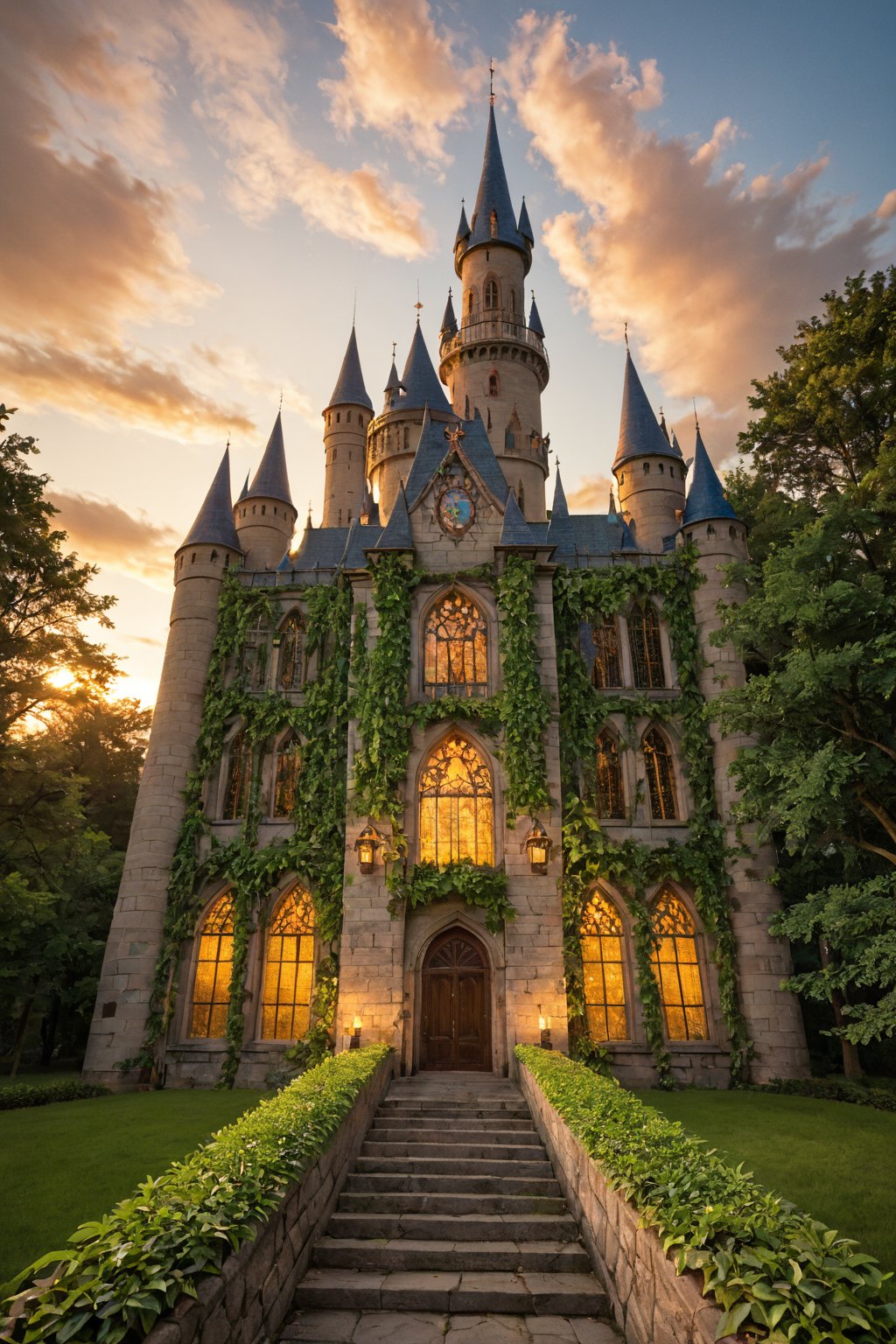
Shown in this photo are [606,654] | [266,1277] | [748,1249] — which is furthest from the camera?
[606,654]

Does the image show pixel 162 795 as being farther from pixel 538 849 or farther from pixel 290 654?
pixel 538 849

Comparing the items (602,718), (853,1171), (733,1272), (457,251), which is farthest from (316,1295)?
(457,251)

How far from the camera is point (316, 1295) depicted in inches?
287

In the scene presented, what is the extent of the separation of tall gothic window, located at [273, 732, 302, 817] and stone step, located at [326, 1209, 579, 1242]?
14.4 metres

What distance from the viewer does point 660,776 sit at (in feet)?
74.2

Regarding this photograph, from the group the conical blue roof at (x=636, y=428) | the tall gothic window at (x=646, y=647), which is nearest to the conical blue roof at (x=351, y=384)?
the conical blue roof at (x=636, y=428)

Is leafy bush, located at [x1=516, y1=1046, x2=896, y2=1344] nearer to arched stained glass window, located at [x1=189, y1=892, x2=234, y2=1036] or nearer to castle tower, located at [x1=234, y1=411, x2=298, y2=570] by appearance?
arched stained glass window, located at [x1=189, y1=892, x2=234, y2=1036]

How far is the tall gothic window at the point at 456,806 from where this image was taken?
19.9 meters

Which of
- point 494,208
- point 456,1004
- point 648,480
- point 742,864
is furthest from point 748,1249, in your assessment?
point 494,208

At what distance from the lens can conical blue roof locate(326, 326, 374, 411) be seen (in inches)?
1657

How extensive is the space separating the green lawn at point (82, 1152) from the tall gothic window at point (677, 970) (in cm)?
1115

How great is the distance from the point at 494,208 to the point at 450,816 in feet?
114

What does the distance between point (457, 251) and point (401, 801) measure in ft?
112

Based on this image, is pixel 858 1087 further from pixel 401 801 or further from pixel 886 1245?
pixel 401 801
